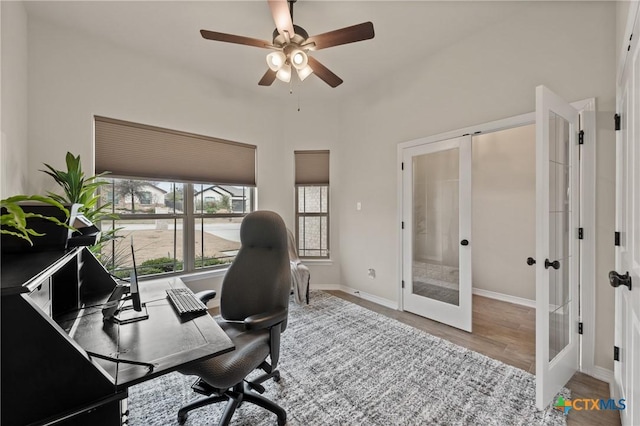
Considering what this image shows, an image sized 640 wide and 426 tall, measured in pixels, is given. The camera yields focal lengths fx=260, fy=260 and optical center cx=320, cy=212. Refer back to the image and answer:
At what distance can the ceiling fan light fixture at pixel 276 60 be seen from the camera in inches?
82.4

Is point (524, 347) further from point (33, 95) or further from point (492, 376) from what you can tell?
point (33, 95)

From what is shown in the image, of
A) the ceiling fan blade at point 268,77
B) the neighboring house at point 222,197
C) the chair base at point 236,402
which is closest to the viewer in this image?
the chair base at point 236,402

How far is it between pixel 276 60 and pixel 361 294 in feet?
10.3

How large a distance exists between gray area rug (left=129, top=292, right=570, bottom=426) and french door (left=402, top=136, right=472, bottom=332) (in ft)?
1.71

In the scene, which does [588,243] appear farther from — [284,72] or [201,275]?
[201,275]

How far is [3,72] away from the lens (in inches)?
72.5

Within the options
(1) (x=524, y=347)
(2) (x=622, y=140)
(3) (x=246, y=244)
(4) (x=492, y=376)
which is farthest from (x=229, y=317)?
(2) (x=622, y=140)

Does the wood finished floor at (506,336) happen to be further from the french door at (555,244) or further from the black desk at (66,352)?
the black desk at (66,352)

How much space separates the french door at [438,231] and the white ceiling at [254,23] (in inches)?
43.1

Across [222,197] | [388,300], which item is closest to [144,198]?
[222,197]

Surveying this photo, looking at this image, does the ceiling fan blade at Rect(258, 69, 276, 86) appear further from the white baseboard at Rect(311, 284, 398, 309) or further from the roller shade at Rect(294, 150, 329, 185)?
the white baseboard at Rect(311, 284, 398, 309)

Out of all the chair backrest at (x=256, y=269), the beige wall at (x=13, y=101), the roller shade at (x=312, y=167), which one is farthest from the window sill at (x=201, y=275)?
the roller shade at (x=312, y=167)

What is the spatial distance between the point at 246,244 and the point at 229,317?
1.74 ft

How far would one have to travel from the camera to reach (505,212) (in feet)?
12.1
